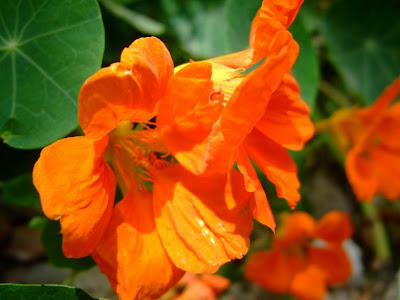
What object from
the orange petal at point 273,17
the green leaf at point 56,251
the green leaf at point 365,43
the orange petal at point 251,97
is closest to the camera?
the orange petal at point 251,97

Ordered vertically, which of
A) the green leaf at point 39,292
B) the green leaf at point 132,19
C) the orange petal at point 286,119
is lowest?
the green leaf at point 39,292

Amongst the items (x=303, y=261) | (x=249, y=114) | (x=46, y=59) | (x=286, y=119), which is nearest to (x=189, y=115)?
(x=249, y=114)

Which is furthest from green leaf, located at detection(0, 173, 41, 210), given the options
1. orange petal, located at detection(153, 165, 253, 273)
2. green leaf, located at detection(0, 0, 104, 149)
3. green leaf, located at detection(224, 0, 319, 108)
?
green leaf, located at detection(224, 0, 319, 108)

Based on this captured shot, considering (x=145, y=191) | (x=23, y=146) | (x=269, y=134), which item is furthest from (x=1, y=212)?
(x=269, y=134)

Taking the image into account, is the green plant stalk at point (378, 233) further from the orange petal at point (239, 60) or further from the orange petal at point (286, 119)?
the orange petal at point (239, 60)

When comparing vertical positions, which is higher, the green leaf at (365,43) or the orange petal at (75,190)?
the orange petal at (75,190)

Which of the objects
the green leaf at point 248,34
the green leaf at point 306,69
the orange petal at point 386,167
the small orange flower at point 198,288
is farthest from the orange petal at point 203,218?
the orange petal at point 386,167

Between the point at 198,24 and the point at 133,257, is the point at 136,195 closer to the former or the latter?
the point at 133,257
